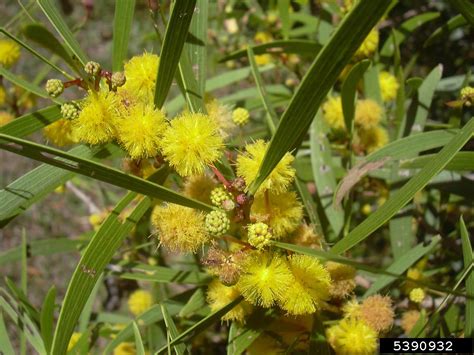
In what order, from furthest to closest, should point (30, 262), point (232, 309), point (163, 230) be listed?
point (30, 262) → point (232, 309) → point (163, 230)

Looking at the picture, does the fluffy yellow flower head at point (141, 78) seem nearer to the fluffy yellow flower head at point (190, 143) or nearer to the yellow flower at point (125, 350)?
the fluffy yellow flower head at point (190, 143)

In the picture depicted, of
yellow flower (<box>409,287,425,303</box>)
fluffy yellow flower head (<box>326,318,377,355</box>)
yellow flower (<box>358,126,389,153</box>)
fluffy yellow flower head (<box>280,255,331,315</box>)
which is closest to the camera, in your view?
fluffy yellow flower head (<box>280,255,331,315</box>)

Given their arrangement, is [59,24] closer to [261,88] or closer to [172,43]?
[172,43]

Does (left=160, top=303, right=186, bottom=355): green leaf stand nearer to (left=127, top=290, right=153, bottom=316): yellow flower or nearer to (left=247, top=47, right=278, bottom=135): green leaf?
(left=247, top=47, right=278, bottom=135): green leaf

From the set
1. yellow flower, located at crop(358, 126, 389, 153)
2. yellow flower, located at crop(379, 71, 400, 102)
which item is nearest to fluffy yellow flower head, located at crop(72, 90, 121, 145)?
yellow flower, located at crop(358, 126, 389, 153)

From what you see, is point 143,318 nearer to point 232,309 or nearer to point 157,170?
point 232,309

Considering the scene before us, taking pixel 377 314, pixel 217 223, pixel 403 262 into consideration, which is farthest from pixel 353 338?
pixel 217 223

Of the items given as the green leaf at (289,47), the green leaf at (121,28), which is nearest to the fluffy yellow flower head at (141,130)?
the green leaf at (121,28)

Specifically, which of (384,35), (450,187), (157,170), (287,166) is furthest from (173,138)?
(384,35)
